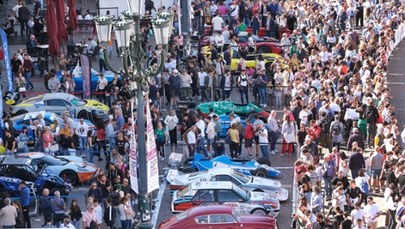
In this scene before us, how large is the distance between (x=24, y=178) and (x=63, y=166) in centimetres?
137

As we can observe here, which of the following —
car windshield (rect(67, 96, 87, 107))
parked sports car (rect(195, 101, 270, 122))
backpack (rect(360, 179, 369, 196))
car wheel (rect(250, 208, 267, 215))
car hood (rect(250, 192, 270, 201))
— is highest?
car windshield (rect(67, 96, 87, 107))

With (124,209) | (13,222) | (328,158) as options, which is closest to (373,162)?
(328,158)

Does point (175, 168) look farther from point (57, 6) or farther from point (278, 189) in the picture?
point (57, 6)

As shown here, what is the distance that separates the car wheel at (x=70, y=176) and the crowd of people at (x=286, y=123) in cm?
87

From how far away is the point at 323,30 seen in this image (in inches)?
1954

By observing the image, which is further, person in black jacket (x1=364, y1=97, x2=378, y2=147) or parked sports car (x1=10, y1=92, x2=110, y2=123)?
Answer: parked sports car (x1=10, y1=92, x2=110, y2=123)

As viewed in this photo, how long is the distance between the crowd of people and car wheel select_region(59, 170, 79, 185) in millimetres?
865

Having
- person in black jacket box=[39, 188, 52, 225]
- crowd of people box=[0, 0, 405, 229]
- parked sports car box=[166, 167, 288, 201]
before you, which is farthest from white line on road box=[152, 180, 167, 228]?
person in black jacket box=[39, 188, 52, 225]

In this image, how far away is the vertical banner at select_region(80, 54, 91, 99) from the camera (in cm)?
4194

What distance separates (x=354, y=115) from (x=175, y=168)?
5.94 metres

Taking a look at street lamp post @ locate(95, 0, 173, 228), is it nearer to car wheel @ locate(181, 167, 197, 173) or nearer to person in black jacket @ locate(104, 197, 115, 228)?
person in black jacket @ locate(104, 197, 115, 228)

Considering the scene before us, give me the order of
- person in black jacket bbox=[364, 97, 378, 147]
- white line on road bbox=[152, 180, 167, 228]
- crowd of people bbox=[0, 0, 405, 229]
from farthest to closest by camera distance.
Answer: person in black jacket bbox=[364, 97, 378, 147], white line on road bbox=[152, 180, 167, 228], crowd of people bbox=[0, 0, 405, 229]

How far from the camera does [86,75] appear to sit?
1672 inches

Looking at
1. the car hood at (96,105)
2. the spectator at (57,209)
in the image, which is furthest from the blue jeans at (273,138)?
the spectator at (57,209)
